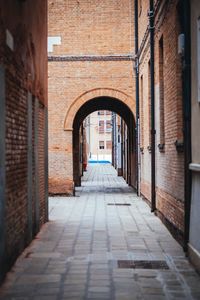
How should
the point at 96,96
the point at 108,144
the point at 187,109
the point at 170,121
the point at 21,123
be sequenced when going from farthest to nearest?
the point at 108,144 < the point at 96,96 < the point at 170,121 < the point at 21,123 < the point at 187,109

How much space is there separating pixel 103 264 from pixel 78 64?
13.6 meters

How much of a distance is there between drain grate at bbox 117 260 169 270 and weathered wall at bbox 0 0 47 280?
5.25ft

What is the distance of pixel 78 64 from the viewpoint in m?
20.7

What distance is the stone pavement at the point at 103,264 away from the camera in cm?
636

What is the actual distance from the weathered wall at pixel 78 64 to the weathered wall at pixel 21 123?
8127 mm

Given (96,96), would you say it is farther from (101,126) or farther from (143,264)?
(101,126)

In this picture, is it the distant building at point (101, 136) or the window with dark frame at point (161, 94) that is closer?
the window with dark frame at point (161, 94)

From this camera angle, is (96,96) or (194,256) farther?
(96,96)

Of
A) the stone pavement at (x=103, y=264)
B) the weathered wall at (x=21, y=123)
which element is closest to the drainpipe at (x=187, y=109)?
the stone pavement at (x=103, y=264)

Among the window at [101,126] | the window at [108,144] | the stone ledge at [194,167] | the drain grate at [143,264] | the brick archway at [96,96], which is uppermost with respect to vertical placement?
the window at [101,126]

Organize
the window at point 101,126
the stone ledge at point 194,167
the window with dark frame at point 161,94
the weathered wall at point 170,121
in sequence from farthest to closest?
the window at point 101,126, the window with dark frame at point 161,94, the weathered wall at point 170,121, the stone ledge at point 194,167

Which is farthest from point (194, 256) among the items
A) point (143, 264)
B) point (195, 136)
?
point (195, 136)

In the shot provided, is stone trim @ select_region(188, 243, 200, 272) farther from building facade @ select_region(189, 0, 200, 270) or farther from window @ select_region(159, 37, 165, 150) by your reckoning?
window @ select_region(159, 37, 165, 150)

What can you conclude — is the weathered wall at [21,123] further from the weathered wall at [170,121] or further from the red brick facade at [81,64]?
the red brick facade at [81,64]
